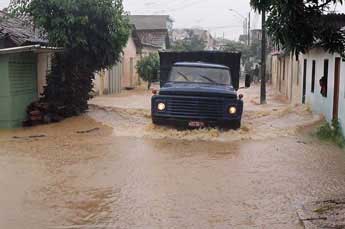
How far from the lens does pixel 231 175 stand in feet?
34.3

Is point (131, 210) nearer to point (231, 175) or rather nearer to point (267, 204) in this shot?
point (267, 204)

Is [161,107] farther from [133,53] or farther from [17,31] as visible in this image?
[133,53]

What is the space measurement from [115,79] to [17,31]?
1636 centimetres

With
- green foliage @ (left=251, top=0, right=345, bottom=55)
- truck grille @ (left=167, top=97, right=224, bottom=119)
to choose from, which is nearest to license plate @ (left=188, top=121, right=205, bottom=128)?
truck grille @ (left=167, top=97, right=224, bottom=119)

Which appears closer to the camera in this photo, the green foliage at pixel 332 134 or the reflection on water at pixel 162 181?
the reflection on water at pixel 162 181

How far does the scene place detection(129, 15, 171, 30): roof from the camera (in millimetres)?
53750

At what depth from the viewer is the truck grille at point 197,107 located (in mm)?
14773

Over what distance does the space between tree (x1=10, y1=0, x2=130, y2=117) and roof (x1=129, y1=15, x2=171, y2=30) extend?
34.0 metres

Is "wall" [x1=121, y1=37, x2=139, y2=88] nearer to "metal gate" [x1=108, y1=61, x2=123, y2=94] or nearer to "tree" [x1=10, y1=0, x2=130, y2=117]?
"metal gate" [x1=108, y1=61, x2=123, y2=94]

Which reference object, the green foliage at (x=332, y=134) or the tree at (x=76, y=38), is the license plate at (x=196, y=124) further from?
the tree at (x=76, y=38)

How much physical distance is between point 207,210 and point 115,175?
2959 millimetres

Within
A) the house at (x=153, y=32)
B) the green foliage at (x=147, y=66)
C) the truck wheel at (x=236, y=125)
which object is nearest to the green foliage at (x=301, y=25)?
the truck wheel at (x=236, y=125)

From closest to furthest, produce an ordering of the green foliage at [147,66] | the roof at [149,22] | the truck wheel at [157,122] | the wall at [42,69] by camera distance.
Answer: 1. the truck wheel at [157,122]
2. the wall at [42,69]
3. the green foliage at [147,66]
4. the roof at [149,22]

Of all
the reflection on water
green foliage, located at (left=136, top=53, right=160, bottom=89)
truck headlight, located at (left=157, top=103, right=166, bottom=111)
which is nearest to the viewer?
the reflection on water
